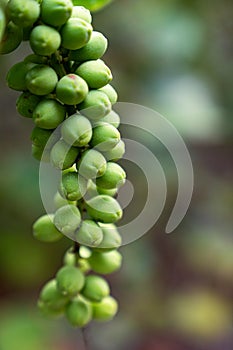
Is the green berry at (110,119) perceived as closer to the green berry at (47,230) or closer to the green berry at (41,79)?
the green berry at (41,79)

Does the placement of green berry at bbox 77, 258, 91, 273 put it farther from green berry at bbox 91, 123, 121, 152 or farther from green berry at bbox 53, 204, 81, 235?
green berry at bbox 91, 123, 121, 152

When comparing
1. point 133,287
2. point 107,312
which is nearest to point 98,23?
point 133,287

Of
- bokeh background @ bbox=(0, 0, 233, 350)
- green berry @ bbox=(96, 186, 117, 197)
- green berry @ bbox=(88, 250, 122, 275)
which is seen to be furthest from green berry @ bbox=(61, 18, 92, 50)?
bokeh background @ bbox=(0, 0, 233, 350)

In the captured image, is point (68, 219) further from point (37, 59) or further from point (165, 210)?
point (165, 210)

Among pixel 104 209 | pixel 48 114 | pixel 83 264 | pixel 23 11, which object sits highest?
pixel 23 11

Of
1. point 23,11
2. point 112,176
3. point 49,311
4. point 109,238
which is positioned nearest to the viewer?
point 23,11

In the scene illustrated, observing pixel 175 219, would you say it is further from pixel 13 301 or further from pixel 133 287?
pixel 13 301

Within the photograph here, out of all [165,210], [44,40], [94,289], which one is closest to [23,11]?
[44,40]

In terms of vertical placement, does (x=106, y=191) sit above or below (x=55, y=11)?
below
